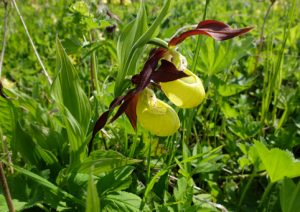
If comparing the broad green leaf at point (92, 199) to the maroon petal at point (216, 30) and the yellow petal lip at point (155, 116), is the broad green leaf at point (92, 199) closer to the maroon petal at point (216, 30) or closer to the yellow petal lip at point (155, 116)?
the yellow petal lip at point (155, 116)

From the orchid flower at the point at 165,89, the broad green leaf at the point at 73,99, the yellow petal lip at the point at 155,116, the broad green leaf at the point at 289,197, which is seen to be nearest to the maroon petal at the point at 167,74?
the orchid flower at the point at 165,89

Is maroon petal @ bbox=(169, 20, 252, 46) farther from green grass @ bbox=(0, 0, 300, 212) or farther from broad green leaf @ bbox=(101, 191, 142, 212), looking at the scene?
broad green leaf @ bbox=(101, 191, 142, 212)

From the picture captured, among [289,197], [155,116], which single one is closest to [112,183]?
[155,116]

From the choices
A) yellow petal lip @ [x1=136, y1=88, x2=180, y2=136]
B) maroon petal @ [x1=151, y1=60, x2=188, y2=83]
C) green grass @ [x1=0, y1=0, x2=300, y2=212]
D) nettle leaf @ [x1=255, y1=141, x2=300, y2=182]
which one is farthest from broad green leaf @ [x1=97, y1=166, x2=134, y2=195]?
nettle leaf @ [x1=255, y1=141, x2=300, y2=182]

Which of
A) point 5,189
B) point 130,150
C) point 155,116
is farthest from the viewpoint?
point 130,150

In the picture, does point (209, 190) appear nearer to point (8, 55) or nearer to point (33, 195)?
point (33, 195)

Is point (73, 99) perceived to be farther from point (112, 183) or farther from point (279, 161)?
point (279, 161)
